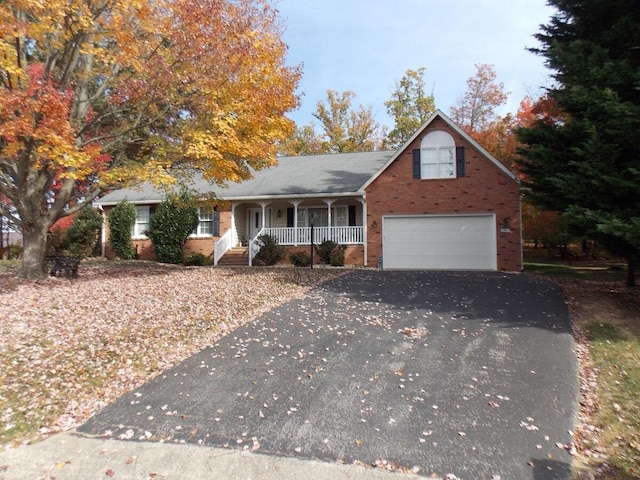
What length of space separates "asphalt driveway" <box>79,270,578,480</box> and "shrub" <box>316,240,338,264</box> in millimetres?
9123

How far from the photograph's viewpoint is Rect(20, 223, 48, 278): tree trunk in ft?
37.4

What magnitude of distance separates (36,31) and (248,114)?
495cm

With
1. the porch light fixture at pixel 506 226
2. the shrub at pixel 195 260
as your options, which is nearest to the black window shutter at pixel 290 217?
the shrub at pixel 195 260

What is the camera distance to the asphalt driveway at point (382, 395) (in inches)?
147

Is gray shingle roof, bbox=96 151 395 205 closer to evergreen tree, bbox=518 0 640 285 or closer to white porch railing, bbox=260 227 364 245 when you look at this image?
white porch railing, bbox=260 227 364 245

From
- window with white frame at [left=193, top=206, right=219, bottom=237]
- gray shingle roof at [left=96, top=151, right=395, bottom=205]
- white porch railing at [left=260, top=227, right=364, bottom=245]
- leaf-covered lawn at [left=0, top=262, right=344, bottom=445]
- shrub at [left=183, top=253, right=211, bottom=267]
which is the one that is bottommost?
leaf-covered lawn at [left=0, top=262, right=344, bottom=445]

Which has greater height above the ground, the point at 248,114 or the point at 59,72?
the point at 59,72

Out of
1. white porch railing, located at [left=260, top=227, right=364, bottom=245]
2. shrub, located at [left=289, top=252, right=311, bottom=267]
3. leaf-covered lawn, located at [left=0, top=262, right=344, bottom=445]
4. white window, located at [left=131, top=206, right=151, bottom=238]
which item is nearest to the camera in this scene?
leaf-covered lawn, located at [left=0, top=262, right=344, bottom=445]

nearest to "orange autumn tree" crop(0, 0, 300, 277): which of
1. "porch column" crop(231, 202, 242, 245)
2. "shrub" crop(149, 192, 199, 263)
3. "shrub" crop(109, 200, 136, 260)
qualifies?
"shrub" crop(149, 192, 199, 263)

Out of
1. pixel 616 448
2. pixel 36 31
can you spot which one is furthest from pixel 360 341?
pixel 36 31

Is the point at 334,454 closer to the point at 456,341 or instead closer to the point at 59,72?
the point at 456,341

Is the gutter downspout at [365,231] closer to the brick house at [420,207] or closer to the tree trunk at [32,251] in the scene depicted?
the brick house at [420,207]

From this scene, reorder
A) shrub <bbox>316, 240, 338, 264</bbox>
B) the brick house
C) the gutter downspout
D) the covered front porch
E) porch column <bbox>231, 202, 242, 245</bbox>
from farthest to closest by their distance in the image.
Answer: porch column <bbox>231, 202, 242, 245</bbox>
the covered front porch
shrub <bbox>316, 240, 338, 264</bbox>
the gutter downspout
the brick house

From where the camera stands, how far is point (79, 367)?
5426 mm
